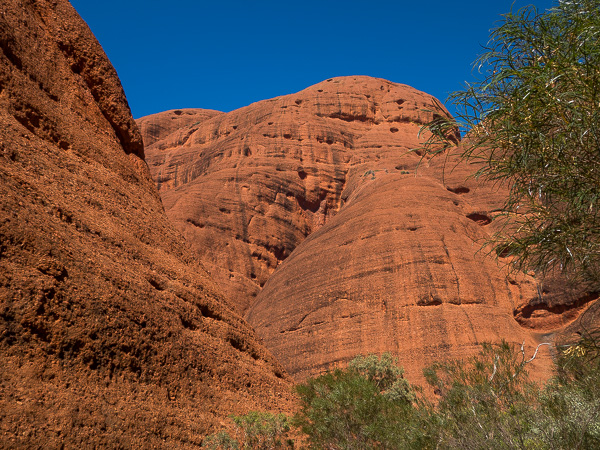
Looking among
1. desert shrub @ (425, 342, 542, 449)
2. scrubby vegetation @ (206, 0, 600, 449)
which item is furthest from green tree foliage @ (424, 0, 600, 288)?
desert shrub @ (425, 342, 542, 449)

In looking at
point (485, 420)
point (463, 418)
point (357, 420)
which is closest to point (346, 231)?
point (357, 420)

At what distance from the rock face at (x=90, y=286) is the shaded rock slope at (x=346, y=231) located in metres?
8.31

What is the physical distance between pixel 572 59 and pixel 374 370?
75.2 ft

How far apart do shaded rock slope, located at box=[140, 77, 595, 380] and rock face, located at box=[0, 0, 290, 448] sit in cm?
831

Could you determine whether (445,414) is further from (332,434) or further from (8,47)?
(8,47)

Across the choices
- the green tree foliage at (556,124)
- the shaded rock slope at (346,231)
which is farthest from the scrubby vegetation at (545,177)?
the shaded rock slope at (346,231)

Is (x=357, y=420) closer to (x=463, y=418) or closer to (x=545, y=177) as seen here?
(x=463, y=418)

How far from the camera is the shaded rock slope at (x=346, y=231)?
34.6 meters

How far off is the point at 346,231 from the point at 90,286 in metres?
34.0

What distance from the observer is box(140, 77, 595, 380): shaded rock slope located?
34.6 meters

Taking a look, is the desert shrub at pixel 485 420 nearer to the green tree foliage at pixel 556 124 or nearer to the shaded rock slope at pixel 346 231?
the green tree foliage at pixel 556 124

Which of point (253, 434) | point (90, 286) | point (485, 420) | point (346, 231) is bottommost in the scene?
point (253, 434)

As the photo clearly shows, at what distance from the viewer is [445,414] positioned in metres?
10.4

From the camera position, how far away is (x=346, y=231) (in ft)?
144
